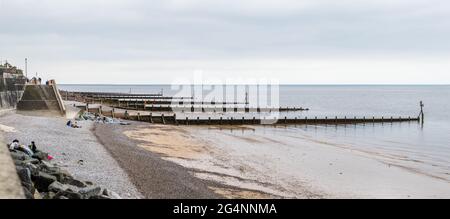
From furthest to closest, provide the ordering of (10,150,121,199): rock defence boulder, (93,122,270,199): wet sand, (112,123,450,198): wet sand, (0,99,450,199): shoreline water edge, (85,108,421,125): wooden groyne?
(85,108,421,125): wooden groyne
(112,123,450,198): wet sand
(0,99,450,199): shoreline water edge
(93,122,270,199): wet sand
(10,150,121,199): rock defence boulder

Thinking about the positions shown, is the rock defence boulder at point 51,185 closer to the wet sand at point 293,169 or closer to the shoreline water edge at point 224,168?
the shoreline water edge at point 224,168

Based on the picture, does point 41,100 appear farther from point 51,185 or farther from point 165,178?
point 51,185

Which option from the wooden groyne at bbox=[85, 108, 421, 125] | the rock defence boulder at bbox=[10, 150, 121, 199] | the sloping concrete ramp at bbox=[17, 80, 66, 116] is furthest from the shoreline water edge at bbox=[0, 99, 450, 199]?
the wooden groyne at bbox=[85, 108, 421, 125]

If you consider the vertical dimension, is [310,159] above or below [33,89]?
below

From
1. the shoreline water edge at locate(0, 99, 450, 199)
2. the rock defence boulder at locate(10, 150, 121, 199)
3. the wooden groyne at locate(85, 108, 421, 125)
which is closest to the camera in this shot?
the rock defence boulder at locate(10, 150, 121, 199)

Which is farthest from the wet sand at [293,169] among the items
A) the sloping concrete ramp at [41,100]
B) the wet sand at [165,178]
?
the sloping concrete ramp at [41,100]

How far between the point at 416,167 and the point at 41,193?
2389cm

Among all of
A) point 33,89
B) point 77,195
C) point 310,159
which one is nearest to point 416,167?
point 310,159

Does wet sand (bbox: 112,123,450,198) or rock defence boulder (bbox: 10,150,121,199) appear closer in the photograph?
rock defence boulder (bbox: 10,150,121,199)

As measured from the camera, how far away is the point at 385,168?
27.3 m

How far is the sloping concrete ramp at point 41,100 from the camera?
124 ft

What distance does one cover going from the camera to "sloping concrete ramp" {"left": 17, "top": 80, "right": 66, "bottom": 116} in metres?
37.9

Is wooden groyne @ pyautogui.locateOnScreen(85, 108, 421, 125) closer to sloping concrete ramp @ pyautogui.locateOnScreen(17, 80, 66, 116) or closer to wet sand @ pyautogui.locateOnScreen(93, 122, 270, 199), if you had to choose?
sloping concrete ramp @ pyautogui.locateOnScreen(17, 80, 66, 116)
